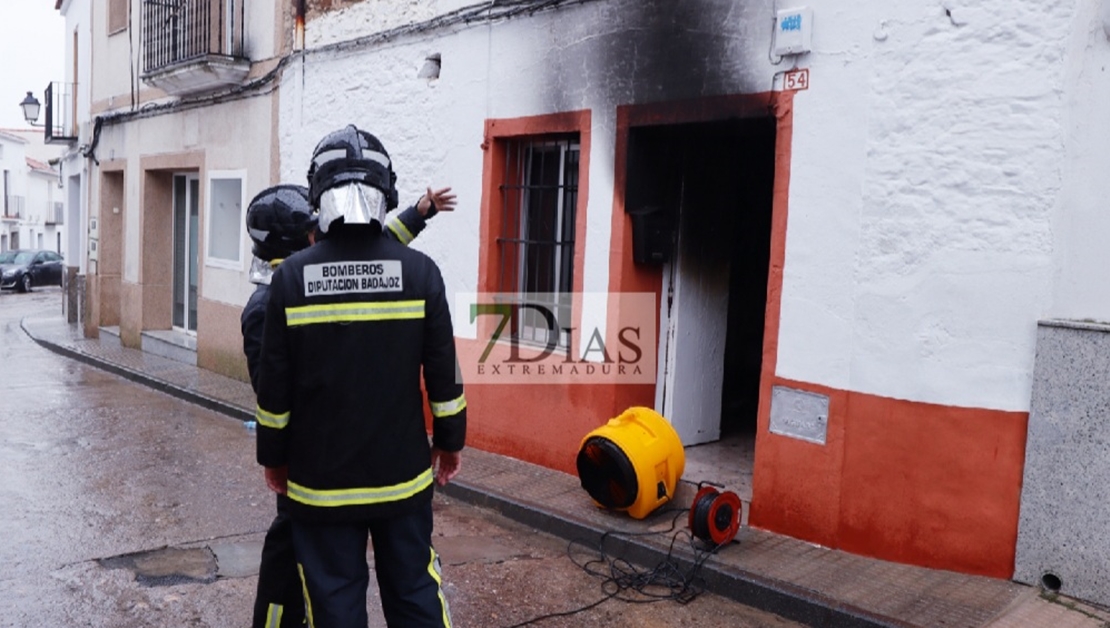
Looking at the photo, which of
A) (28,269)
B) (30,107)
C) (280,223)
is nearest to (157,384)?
(280,223)

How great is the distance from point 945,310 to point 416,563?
3.23 m

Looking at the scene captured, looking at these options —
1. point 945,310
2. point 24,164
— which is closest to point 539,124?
point 945,310

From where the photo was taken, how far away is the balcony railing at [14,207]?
185ft

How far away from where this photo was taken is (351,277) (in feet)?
10.9

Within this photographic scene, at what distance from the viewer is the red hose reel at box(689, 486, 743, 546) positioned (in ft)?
18.4

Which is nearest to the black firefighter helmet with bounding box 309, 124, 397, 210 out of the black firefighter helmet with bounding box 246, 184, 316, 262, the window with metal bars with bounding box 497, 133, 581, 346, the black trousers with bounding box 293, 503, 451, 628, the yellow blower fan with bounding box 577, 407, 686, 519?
the black firefighter helmet with bounding box 246, 184, 316, 262

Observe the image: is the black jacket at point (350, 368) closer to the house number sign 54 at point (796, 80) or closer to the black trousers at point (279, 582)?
the black trousers at point (279, 582)

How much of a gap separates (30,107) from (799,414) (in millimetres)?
21216

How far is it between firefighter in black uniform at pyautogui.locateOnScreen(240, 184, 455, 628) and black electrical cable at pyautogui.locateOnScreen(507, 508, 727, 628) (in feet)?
4.74

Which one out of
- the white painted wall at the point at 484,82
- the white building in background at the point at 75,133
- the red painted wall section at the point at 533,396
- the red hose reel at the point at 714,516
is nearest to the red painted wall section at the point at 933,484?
the red hose reel at the point at 714,516

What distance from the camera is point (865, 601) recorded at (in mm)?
4973

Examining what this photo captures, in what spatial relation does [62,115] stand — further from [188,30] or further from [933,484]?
[933,484]

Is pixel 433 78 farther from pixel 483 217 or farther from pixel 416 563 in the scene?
pixel 416 563

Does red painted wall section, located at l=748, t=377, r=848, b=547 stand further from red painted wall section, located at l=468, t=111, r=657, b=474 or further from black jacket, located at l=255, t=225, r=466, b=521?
black jacket, located at l=255, t=225, r=466, b=521
